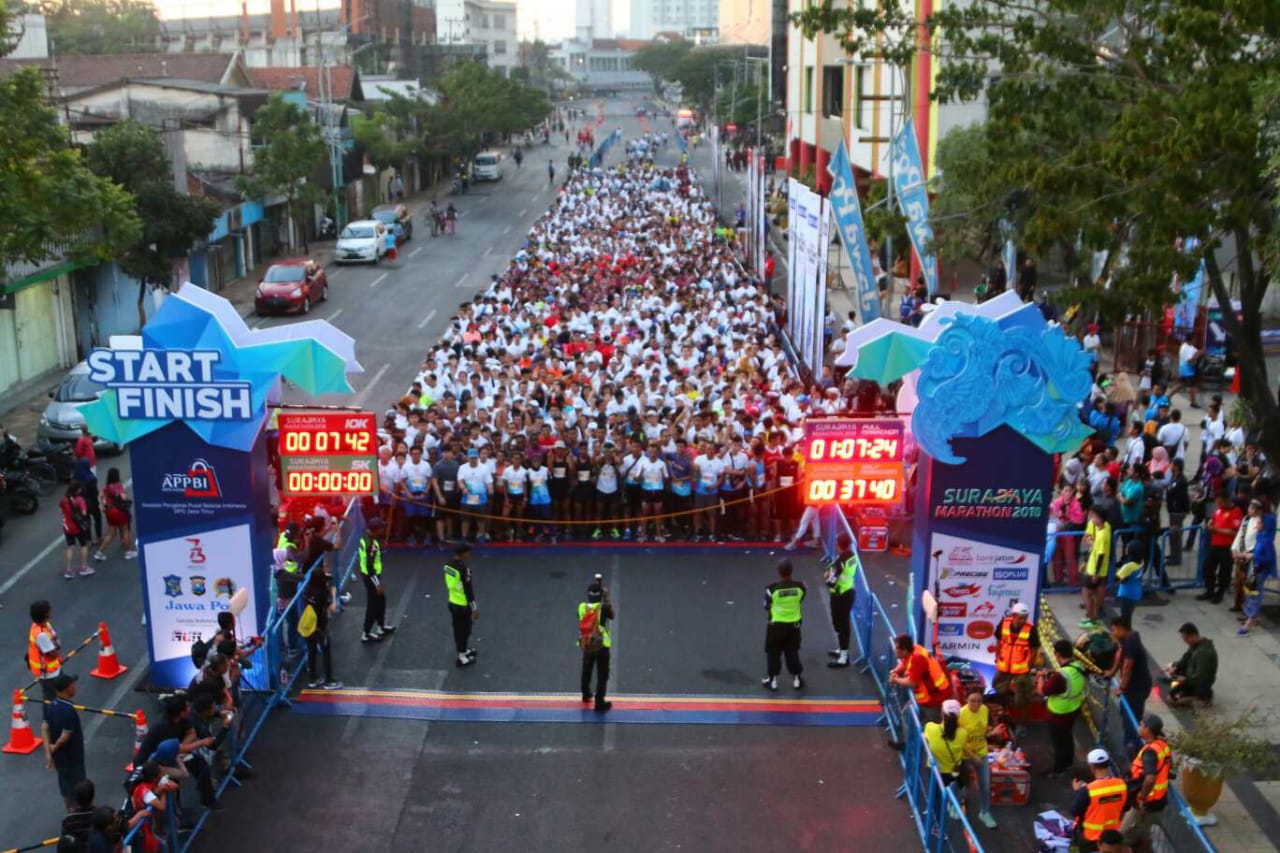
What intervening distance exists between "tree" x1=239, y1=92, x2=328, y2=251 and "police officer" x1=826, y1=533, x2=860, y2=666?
32.7 m

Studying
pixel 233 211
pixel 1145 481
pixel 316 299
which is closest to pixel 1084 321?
pixel 1145 481

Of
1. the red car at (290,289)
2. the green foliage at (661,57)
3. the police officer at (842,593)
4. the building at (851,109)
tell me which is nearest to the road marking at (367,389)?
the red car at (290,289)

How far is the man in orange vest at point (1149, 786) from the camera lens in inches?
385

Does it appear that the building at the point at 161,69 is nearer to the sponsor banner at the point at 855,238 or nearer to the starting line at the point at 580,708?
the sponsor banner at the point at 855,238

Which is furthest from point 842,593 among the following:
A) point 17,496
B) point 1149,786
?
point 17,496

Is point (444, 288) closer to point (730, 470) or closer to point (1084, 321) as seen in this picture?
point (1084, 321)

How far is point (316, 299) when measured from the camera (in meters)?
38.4

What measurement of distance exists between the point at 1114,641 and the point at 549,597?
23.4ft

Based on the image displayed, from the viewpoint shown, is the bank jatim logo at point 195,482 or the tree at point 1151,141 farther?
the bank jatim logo at point 195,482

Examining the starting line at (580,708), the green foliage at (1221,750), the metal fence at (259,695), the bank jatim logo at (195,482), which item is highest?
the bank jatim logo at (195,482)

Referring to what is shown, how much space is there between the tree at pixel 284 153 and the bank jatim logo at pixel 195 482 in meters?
30.8

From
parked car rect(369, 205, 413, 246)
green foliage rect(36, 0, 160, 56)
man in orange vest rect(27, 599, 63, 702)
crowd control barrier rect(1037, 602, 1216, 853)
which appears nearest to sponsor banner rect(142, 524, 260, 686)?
man in orange vest rect(27, 599, 63, 702)

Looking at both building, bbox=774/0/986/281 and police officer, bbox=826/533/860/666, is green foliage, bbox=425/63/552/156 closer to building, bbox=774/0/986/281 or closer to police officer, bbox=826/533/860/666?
building, bbox=774/0/986/281

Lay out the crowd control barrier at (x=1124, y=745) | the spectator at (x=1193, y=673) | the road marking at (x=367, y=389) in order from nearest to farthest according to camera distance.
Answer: the crowd control barrier at (x=1124, y=745)
the spectator at (x=1193, y=673)
the road marking at (x=367, y=389)
